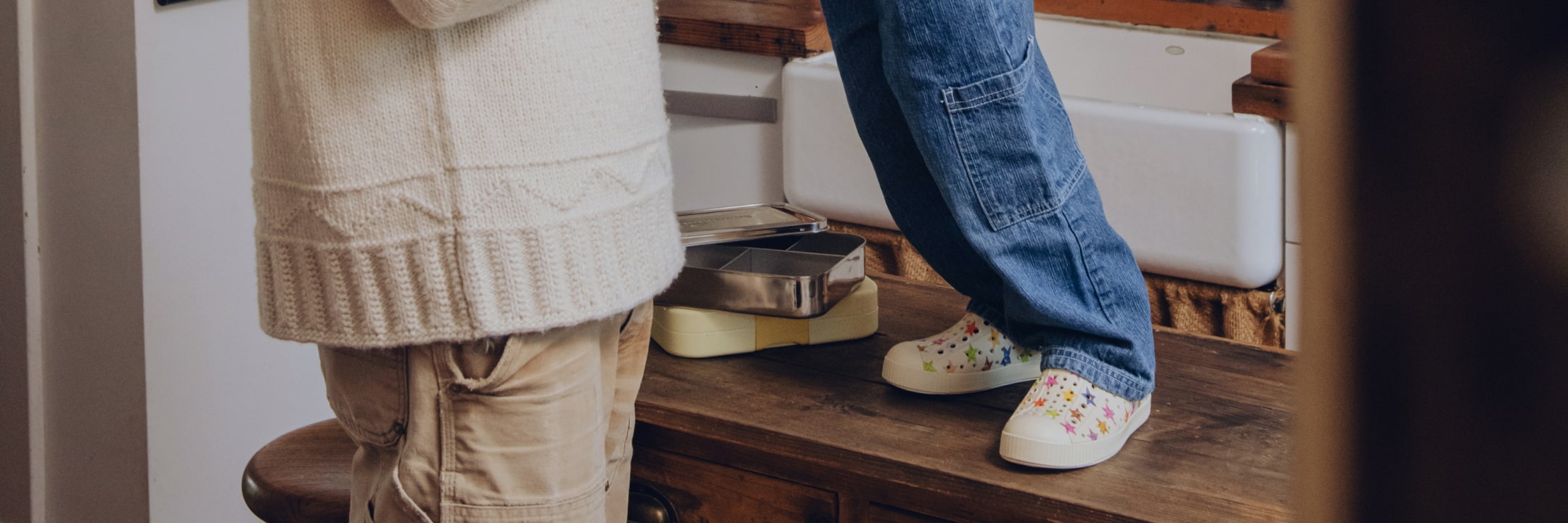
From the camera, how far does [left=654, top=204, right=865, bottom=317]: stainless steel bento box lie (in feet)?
3.33

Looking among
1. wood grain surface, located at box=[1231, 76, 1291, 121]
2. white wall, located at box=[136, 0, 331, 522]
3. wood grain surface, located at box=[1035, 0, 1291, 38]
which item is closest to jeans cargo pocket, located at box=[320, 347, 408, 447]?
white wall, located at box=[136, 0, 331, 522]

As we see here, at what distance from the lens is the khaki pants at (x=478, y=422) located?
688 mm

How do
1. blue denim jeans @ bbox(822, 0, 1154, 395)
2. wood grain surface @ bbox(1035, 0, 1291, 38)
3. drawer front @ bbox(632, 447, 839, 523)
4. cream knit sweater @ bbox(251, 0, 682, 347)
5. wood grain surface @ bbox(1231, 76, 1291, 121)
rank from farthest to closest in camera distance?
wood grain surface @ bbox(1035, 0, 1291, 38) → wood grain surface @ bbox(1231, 76, 1291, 121) → drawer front @ bbox(632, 447, 839, 523) → blue denim jeans @ bbox(822, 0, 1154, 395) → cream knit sweater @ bbox(251, 0, 682, 347)

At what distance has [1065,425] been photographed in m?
0.82

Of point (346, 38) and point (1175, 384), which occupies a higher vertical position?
point (346, 38)

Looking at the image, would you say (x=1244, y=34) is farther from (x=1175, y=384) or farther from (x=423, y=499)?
(x=423, y=499)

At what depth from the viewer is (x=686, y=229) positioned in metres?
1.10

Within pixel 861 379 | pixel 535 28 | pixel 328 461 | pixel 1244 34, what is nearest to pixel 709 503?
pixel 861 379

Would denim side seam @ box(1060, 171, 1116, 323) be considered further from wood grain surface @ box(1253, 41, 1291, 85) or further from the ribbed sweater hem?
wood grain surface @ box(1253, 41, 1291, 85)

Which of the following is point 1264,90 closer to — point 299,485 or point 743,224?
point 743,224

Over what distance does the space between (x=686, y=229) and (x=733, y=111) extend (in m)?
0.63

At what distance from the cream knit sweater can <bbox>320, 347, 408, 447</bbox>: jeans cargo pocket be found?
0.03m

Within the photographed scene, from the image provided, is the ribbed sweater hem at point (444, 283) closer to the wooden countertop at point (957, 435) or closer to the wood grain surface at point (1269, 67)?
the wooden countertop at point (957, 435)

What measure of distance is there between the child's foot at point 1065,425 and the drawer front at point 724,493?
0.51 ft
